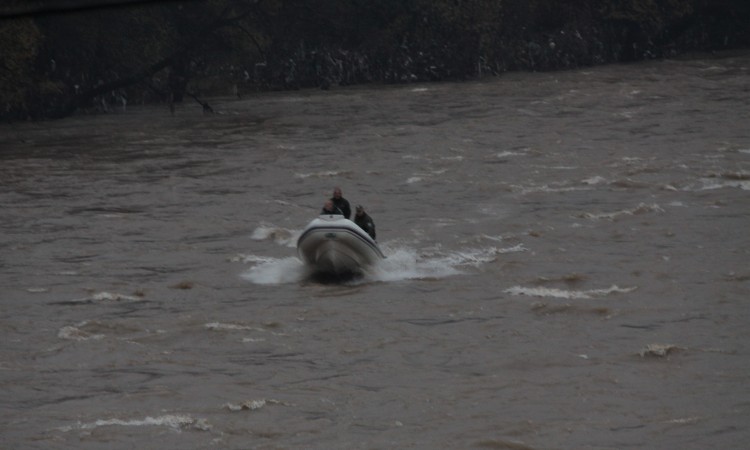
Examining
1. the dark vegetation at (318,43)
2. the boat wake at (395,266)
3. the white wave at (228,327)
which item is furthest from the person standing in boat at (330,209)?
the dark vegetation at (318,43)

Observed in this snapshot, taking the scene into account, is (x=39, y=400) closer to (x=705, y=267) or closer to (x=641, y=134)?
(x=705, y=267)

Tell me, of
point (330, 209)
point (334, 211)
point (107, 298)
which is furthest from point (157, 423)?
point (334, 211)

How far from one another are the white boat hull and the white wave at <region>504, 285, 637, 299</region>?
10.3ft

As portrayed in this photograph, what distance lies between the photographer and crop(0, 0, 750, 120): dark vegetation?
7200 cm

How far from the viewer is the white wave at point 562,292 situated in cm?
2614

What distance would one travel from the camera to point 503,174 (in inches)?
1683

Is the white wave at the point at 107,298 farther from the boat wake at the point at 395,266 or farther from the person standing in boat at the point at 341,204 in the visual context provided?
the person standing in boat at the point at 341,204

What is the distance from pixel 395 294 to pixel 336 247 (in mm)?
1718

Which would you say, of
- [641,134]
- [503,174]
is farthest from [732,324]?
[641,134]

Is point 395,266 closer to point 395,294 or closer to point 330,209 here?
point 330,209

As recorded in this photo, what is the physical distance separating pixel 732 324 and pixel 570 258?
6684 mm

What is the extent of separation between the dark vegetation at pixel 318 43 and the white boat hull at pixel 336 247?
36.9 meters

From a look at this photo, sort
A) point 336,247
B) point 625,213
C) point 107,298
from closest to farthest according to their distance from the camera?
point 107,298, point 336,247, point 625,213

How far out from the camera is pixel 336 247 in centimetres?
2814
